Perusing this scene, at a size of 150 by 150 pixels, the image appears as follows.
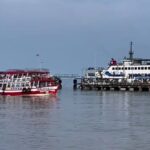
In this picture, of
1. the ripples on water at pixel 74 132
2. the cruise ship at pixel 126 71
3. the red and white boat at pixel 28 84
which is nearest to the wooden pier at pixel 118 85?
the cruise ship at pixel 126 71

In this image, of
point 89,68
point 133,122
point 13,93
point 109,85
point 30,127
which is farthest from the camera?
point 89,68

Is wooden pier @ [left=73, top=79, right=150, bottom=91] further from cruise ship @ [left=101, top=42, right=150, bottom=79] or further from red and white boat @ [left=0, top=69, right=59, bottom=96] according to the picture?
red and white boat @ [left=0, top=69, right=59, bottom=96]

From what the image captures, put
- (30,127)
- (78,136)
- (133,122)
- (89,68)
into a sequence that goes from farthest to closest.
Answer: (89,68) → (133,122) → (30,127) → (78,136)

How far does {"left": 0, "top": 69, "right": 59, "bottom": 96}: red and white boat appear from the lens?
127 metres

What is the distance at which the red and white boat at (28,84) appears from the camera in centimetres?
12694

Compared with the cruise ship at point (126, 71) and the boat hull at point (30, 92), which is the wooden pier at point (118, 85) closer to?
the cruise ship at point (126, 71)

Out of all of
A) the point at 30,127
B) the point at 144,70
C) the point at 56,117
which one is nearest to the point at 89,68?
the point at 144,70

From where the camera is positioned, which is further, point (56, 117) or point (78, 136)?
point (56, 117)

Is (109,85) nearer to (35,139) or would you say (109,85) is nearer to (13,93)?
(13,93)

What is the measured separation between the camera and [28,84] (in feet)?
419

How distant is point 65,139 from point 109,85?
122752mm

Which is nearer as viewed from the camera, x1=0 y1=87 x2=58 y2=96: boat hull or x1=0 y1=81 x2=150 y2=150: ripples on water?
x1=0 y1=81 x2=150 y2=150: ripples on water

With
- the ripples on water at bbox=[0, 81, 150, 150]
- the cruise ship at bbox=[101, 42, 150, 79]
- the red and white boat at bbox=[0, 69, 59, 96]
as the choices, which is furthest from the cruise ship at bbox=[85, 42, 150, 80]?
the ripples on water at bbox=[0, 81, 150, 150]

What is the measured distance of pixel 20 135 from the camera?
167 ft
